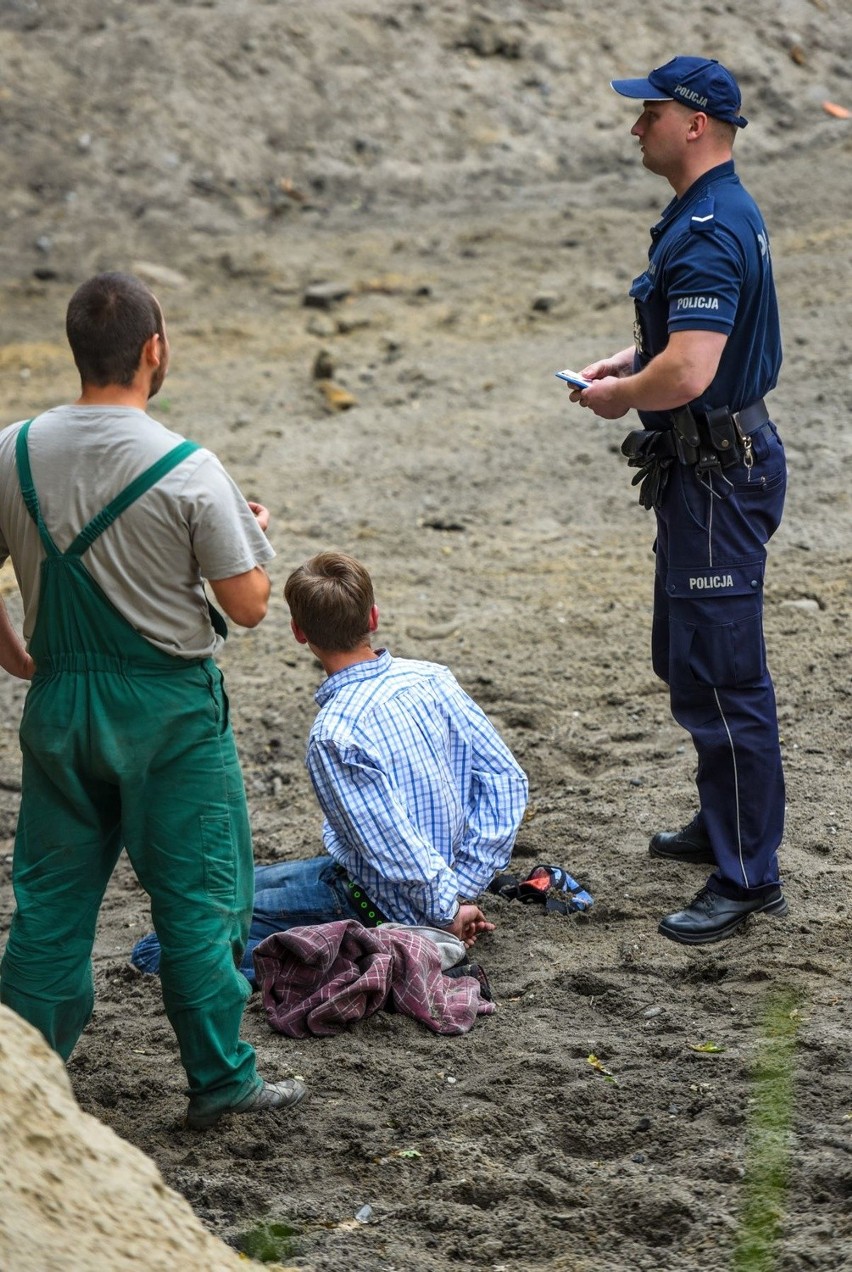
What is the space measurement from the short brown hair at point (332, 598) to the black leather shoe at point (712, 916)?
125cm

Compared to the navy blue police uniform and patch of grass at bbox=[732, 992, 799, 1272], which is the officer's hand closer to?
the navy blue police uniform

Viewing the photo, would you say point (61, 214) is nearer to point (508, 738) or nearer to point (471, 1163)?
point (508, 738)

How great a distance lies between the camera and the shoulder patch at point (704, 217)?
3.97 metres

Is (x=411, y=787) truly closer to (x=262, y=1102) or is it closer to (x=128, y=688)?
(x=262, y=1102)

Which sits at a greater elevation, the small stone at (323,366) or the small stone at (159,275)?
the small stone at (159,275)

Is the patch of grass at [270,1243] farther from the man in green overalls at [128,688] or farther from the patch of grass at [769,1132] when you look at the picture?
the patch of grass at [769,1132]

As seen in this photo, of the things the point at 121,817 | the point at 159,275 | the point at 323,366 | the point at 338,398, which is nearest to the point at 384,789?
the point at 121,817

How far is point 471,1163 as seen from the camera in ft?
10.9

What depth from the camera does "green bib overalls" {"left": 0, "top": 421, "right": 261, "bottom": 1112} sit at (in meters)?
3.32

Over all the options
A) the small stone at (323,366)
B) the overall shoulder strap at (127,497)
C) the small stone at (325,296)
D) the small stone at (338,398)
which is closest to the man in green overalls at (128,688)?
the overall shoulder strap at (127,497)

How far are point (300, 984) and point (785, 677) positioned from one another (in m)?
2.84

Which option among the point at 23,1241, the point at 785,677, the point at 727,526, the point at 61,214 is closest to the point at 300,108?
the point at 61,214

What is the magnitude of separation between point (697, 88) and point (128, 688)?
2212 mm

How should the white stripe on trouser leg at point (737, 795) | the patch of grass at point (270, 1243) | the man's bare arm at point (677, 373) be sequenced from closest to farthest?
the patch of grass at point (270, 1243)
the man's bare arm at point (677, 373)
the white stripe on trouser leg at point (737, 795)
